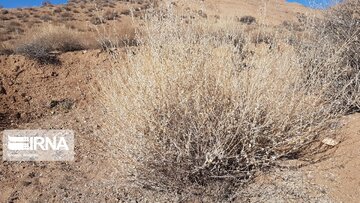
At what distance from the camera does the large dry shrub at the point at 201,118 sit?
329cm

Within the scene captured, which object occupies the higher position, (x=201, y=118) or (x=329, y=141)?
(x=201, y=118)

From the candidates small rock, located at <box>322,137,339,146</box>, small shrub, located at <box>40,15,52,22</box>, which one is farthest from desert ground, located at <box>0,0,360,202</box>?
small shrub, located at <box>40,15,52,22</box>

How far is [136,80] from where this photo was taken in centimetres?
362

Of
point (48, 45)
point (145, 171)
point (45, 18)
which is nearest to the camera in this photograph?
point (145, 171)

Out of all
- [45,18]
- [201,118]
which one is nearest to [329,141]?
[201,118]

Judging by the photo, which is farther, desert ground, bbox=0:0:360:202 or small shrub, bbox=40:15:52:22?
small shrub, bbox=40:15:52:22

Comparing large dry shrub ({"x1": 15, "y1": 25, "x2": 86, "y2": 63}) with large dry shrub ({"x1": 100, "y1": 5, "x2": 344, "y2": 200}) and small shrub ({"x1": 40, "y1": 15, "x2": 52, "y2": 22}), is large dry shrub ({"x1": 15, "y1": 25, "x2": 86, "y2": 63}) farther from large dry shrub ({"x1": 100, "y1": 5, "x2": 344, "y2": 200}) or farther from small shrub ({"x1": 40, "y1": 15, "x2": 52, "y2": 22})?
small shrub ({"x1": 40, "y1": 15, "x2": 52, "y2": 22})

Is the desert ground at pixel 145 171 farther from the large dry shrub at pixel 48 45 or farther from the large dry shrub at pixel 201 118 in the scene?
the large dry shrub at pixel 48 45

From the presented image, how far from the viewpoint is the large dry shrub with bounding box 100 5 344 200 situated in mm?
3293

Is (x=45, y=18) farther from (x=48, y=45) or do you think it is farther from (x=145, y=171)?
(x=145, y=171)

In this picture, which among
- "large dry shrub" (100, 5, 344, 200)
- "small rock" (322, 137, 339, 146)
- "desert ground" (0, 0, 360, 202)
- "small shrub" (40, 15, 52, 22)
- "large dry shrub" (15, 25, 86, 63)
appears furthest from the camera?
"small shrub" (40, 15, 52, 22)

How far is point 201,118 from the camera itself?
3.31m

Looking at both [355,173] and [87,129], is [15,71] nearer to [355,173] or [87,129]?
[87,129]

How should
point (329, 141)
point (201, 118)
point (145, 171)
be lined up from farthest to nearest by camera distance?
point (329, 141), point (145, 171), point (201, 118)
